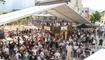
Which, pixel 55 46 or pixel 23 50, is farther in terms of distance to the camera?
pixel 55 46

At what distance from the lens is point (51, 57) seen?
25.6 feet

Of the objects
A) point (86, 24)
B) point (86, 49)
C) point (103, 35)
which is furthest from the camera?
point (86, 24)

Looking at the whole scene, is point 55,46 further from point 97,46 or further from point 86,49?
point 97,46

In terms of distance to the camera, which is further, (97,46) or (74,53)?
(97,46)

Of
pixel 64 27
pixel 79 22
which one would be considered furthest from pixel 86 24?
pixel 64 27

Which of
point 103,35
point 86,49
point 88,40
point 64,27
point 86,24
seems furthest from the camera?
point 86,24

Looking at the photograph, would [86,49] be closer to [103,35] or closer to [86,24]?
[103,35]

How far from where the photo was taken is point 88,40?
11258 mm

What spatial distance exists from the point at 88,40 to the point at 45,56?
506 cm

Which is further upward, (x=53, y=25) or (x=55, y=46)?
(x=53, y=25)

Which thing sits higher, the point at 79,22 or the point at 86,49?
the point at 79,22

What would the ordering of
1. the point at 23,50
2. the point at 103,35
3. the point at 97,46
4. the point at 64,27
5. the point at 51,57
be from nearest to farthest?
the point at 51,57
the point at 23,50
the point at 97,46
the point at 64,27
the point at 103,35

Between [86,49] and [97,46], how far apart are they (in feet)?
4.37

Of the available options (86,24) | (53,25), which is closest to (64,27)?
(53,25)
